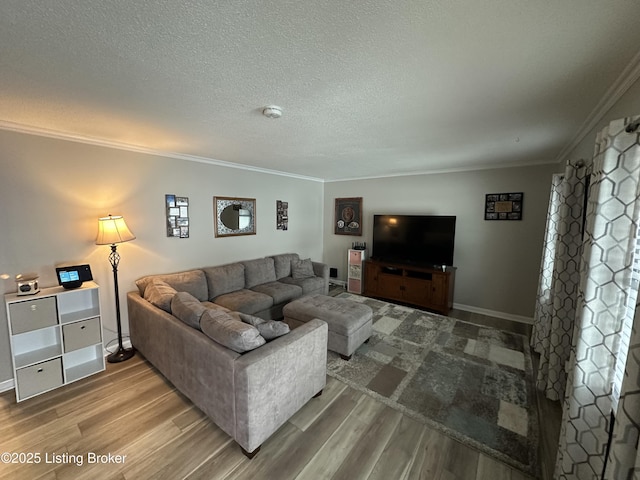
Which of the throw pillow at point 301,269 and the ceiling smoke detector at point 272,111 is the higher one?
the ceiling smoke detector at point 272,111

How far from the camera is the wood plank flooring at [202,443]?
1.64 metres

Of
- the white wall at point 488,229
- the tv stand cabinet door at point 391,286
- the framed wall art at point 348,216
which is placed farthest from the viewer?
the framed wall art at point 348,216

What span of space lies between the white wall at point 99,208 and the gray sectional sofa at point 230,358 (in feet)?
1.39

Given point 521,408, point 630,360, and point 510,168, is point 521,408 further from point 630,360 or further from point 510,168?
point 510,168

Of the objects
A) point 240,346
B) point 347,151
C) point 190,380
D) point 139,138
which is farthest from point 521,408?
point 139,138

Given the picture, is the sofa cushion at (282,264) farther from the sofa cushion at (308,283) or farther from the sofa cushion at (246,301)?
the sofa cushion at (246,301)

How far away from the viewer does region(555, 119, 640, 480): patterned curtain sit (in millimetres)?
1242

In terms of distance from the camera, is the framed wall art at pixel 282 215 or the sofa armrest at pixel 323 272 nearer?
the sofa armrest at pixel 323 272

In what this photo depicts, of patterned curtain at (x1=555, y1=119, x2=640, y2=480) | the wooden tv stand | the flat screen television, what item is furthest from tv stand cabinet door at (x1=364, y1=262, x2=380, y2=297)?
patterned curtain at (x1=555, y1=119, x2=640, y2=480)

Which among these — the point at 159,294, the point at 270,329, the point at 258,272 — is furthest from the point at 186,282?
the point at 270,329

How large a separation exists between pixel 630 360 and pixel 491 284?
11.8ft

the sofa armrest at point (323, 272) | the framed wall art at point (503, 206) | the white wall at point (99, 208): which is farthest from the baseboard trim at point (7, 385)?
the framed wall art at point (503, 206)

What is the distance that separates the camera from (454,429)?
197cm

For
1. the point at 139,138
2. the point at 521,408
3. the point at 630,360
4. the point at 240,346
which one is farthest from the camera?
Result: the point at 139,138
